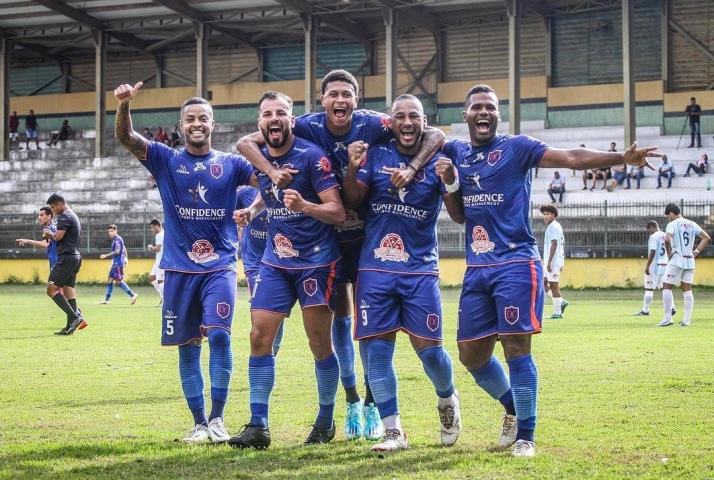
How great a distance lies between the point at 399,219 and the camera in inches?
326

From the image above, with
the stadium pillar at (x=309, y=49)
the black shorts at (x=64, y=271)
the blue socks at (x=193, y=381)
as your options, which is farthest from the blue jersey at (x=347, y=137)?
the stadium pillar at (x=309, y=49)

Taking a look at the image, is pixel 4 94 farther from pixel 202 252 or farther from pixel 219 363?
pixel 219 363

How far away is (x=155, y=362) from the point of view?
570 inches

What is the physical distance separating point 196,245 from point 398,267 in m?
1.71

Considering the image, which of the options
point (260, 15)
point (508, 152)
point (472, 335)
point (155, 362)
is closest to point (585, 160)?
point (508, 152)

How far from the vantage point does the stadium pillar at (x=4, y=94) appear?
Result: 51.8 m

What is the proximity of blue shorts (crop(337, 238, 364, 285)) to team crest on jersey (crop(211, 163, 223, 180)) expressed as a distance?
1.15 m

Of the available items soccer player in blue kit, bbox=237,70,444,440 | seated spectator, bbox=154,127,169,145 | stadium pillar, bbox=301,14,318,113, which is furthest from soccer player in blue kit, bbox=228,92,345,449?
seated spectator, bbox=154,127,169,145

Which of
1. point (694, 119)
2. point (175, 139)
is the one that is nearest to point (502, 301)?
point (694, 119)

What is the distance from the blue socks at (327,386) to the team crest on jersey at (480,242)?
1417 mm

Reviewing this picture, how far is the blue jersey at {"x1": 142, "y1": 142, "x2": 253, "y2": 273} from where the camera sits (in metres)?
8.88

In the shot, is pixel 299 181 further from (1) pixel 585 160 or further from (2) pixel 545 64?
(2) pixel 545 64

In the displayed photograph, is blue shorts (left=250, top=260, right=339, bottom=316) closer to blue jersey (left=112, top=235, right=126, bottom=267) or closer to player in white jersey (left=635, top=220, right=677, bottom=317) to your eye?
player in white jersey (left=635, top=220, right=677, bottom=317)

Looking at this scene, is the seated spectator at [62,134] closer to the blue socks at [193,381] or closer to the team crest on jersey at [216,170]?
the team crest on jersey at [216,170]
